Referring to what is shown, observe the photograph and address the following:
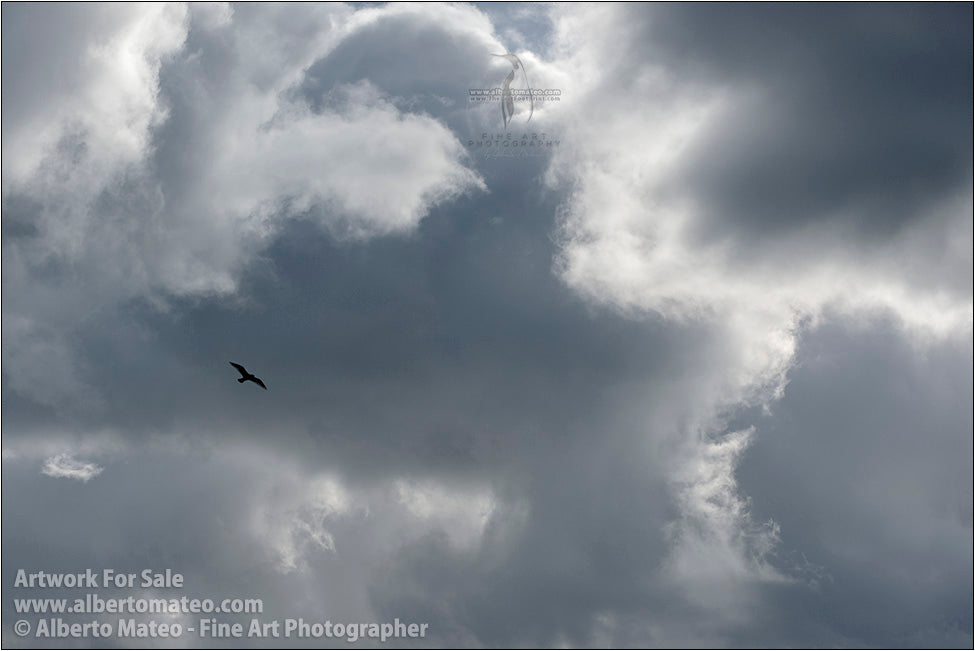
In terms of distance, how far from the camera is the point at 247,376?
172 metres

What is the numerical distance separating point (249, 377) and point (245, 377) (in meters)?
5.83

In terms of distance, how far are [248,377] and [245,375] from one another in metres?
1.93

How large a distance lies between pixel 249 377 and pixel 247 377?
8.02 ft

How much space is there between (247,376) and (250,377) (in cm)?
392

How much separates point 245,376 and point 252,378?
171 inches

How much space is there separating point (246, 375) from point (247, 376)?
716 mm

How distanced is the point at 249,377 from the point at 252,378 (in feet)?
5.95

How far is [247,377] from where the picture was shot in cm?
17112

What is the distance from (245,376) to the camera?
570 feet

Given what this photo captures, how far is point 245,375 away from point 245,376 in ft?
7.26

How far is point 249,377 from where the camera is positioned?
555 ft

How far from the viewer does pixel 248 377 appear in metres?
170

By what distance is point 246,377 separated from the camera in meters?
172

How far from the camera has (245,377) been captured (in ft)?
571
